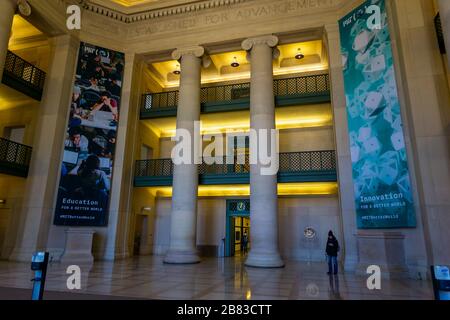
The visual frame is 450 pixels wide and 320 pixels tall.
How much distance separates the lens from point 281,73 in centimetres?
1742

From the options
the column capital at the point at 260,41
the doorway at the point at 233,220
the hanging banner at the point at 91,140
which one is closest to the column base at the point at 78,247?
the hanging banner at the point at 91,140

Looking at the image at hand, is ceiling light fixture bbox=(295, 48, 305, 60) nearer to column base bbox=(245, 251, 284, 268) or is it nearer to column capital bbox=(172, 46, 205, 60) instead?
column capital bbox=(172, 46, 205, 60)

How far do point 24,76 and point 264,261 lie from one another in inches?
546

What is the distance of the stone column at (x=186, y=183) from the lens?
12959mm

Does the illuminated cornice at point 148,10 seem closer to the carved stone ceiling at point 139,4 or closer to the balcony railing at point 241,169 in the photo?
the carved stone ceiling at point 139,4

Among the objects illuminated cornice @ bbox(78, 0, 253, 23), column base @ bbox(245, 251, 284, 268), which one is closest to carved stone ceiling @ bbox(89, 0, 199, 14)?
illuminated cornice @ bbox(78, 0, 253, 23)

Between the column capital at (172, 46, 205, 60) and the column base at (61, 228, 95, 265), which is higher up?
the column capital at (172, 46, 205, 60)

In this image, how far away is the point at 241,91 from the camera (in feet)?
57.4

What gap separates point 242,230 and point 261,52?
10.0m

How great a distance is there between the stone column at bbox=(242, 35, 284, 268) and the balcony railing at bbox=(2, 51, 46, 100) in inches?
377

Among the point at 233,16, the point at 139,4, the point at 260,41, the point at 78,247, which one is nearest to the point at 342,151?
the point at 260,41

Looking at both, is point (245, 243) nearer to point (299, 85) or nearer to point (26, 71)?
point (299, 85)

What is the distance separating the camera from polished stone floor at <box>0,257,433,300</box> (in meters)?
6.47
